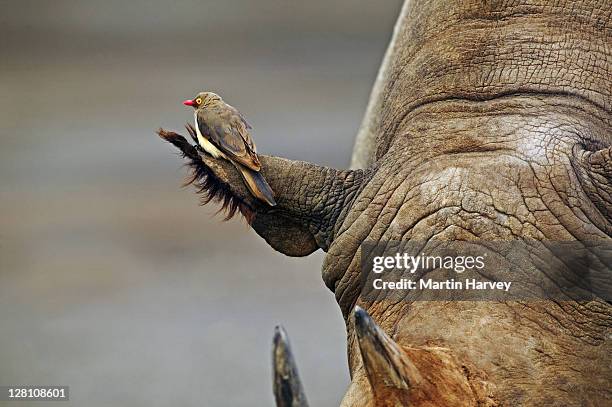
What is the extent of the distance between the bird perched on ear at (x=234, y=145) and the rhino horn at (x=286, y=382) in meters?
1.14

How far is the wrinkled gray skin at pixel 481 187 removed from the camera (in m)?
3.00

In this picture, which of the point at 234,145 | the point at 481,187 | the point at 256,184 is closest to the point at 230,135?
the point at 234,145

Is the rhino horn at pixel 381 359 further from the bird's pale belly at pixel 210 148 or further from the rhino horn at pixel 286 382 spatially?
the bird's pale belly at pixel 210 148

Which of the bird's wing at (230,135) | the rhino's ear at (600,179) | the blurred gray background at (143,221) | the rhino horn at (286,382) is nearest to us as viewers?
the rhino horn at (286,382)

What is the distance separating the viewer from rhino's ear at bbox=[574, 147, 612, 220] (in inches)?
133

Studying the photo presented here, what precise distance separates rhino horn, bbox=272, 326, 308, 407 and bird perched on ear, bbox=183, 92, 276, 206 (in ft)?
3.75

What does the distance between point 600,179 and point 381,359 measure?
98 cm

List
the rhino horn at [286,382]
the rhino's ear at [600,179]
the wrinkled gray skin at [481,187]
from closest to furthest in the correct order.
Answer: the rhino horn at [286,382]
the wrinkled gray skin at [481,187]
the rhino's ear at [600,179]

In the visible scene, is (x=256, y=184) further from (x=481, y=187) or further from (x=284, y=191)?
(x=481, y=187)

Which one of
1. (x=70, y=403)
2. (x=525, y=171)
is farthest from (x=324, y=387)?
(x=525, y=171)

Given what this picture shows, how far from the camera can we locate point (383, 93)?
174 inches

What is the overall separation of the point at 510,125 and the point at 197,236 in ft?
19.2

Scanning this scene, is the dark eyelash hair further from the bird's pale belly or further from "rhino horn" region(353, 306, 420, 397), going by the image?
"rhino horn" region(353, 306, 420, 397)

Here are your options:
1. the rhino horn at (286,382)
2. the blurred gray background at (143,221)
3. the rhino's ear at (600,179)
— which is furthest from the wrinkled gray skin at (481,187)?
the blurred gray background at (143,221)
